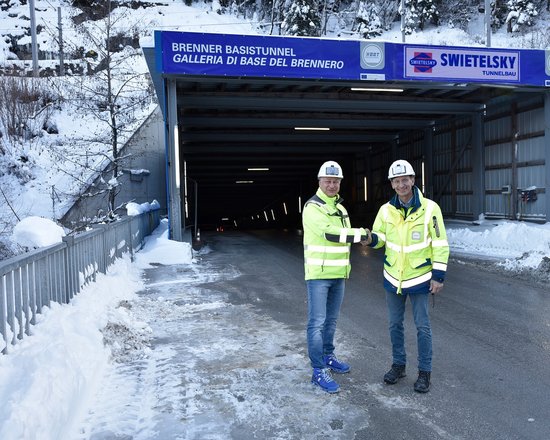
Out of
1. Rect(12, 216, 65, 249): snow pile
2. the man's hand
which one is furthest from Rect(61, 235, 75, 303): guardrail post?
the man's hand

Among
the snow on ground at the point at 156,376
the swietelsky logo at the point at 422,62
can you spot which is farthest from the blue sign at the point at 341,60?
the snow on ground at the point at 156,376

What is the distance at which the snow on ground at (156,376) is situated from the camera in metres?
3.74

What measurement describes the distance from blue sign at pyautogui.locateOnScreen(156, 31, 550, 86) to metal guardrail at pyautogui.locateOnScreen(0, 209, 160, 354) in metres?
5.93

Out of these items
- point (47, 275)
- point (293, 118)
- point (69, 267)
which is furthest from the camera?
point (293, 118)

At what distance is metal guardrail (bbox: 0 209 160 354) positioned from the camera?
454 cm

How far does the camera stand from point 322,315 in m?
4.64

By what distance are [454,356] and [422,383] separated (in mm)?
1184

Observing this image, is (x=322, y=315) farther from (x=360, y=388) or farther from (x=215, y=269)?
(x=215, y=269)

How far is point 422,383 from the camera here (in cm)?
449

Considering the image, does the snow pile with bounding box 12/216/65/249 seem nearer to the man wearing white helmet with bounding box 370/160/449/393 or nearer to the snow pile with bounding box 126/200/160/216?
the man wearing white helmet with bounding box 370/160/449/393

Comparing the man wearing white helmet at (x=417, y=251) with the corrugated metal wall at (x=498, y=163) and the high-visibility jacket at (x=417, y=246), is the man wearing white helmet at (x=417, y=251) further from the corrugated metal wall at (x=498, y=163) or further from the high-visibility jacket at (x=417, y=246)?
the corrugated metal wall at (x=498, y=163)

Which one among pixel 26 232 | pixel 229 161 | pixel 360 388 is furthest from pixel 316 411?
pixel 229 161

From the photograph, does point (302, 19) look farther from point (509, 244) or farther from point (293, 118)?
point (509, 244)

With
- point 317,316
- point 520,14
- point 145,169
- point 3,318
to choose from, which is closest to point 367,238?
point 317,316
